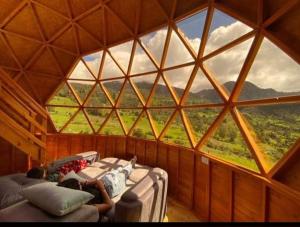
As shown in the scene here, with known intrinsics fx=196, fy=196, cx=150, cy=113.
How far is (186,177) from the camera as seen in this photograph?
6293mm

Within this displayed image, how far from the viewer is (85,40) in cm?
877

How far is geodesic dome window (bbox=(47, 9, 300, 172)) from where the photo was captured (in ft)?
14.0

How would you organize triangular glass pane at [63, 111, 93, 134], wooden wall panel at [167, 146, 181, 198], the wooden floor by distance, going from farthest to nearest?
triangular glass pane at [63, 111, 93, 134], wooden wall panel at [167, 146, 181, 198], the wooden floor

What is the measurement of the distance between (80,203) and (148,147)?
5436 mm

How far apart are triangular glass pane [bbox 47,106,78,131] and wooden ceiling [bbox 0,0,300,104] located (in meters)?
0.74

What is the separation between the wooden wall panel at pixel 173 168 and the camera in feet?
22.0

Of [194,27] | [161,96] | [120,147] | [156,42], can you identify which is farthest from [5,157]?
[194,27]

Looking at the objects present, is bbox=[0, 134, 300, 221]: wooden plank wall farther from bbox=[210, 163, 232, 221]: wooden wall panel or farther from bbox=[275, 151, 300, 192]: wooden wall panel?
bbox=[275, 151, 300, 192]: wooden wall panel

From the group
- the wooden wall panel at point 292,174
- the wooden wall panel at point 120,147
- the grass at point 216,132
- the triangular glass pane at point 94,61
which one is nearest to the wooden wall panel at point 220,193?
the grass at point 216,132

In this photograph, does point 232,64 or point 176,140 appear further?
point 176,140

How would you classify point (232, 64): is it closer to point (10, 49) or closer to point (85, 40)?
point (85, 40)

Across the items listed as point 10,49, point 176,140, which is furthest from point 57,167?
point 10,49

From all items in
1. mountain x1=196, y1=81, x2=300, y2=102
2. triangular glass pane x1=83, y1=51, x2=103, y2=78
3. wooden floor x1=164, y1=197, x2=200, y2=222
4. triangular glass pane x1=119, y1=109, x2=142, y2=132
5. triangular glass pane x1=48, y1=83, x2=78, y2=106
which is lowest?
wooden floor x1=164, y1=197, x2=200, y2=222

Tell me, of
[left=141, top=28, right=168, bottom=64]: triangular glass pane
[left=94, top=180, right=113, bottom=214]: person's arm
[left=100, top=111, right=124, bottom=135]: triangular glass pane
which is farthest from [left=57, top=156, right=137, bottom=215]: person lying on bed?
[left=100, top=111, right=124, bottom=135]: triangular glass pane
